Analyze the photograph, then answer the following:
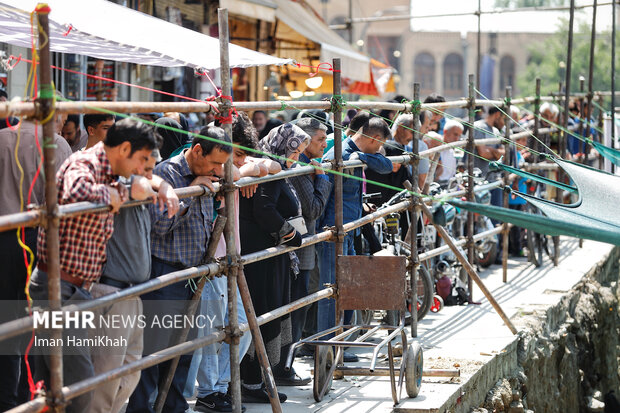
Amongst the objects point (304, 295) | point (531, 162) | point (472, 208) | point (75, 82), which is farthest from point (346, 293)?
point (531, 162)

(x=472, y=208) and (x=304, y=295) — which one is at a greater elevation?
(x=472, y=208)

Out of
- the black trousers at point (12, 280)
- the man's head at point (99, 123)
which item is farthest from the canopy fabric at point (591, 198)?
the black trousers at point (12, 280)

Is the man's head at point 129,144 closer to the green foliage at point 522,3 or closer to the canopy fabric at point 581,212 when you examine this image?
the canopy fabric at point 581,212

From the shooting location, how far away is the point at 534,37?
67.2m

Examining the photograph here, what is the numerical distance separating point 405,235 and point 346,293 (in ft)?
7.70

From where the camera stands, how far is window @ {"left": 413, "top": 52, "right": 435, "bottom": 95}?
67.7m

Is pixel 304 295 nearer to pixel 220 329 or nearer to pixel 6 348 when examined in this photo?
pixel 220 329

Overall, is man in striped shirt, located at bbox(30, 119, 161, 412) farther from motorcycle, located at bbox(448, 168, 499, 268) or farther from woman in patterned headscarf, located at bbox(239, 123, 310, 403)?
motorcycle, located at bbox(448, 168, 499, 268)

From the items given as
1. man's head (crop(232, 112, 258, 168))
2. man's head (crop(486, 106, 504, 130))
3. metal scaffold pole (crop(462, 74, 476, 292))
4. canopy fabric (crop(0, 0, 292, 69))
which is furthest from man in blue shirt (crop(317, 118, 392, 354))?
man's head (crop(486, 106, 504, 130))

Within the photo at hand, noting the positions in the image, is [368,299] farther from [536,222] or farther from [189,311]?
[189,311]

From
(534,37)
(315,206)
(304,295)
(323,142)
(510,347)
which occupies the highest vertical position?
(534,37)

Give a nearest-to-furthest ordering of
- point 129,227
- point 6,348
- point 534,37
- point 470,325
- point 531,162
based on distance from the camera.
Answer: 1. point 129,227
2. point 6,348
3. point 470,325
4. point 531,162
5. point 534,37

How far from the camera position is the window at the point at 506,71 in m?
67.9

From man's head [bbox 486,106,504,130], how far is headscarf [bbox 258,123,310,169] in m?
5.54
